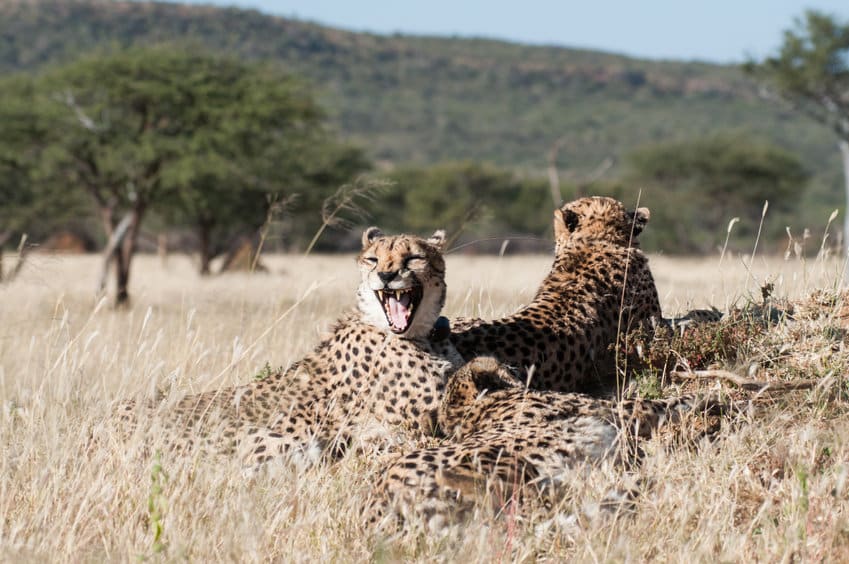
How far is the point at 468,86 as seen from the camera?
116m

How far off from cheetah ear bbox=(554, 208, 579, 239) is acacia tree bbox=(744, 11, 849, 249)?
17.5 metres

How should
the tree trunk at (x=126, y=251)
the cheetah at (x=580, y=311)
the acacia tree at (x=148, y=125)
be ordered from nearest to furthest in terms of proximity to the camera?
1. the cheetah at (x=580, y=311)
2. the acacia tree at (x=148, y=125)
3. the tree trunk at (x=126, y=251)

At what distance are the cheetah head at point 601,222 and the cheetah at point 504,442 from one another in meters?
1.36

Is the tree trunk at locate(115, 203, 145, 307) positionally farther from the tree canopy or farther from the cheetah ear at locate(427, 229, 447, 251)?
the cheetah ear at locate(427, 229, 447, 251)


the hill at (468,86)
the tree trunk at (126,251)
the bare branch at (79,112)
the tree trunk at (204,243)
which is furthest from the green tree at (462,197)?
the hill at (468,86)

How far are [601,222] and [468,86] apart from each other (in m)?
112

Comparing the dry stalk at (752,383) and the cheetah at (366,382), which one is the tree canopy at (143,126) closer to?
the cheetah at (366,382)

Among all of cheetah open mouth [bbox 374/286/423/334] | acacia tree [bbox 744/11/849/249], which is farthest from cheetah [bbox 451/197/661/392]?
acacia tree [bbox 744/11/849/249]

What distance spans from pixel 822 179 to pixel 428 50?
58.6 metres

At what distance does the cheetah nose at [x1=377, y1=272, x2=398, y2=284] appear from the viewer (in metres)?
3.79

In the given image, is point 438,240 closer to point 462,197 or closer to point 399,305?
point 399,305

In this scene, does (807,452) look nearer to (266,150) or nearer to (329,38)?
(266,150)

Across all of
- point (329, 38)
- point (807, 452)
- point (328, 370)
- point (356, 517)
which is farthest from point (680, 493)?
point (329, 38)

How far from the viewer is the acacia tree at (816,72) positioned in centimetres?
2131
